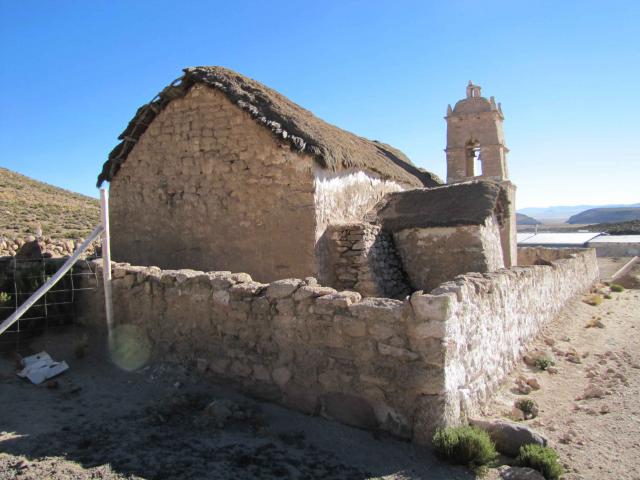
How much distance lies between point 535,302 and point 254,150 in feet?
18.4

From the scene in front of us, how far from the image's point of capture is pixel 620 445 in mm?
4438

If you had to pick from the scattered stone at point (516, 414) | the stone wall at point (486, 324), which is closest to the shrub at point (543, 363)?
the stone wall at point (486, 324)

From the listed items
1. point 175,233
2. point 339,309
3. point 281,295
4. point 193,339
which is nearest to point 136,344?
point 193,339

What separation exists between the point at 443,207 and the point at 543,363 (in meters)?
4.09

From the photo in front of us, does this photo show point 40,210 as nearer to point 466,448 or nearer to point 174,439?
point 174,439

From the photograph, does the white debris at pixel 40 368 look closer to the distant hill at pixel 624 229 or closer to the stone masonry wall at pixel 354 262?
the stone masonry wall at pixel 354 262

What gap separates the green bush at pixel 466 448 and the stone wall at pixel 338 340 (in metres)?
0.17

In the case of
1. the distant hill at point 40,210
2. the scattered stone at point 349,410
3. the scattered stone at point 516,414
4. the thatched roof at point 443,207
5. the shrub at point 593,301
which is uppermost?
the distant hill at point 40,210

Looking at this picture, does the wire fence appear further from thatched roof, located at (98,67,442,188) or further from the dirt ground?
thatched roof, located at (98,67,442,188)

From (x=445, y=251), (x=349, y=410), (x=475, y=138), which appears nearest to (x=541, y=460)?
(x=349, y=410)

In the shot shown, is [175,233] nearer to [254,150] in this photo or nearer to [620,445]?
[254,150]

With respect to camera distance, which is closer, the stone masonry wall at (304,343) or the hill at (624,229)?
the stone masonry wall at (304,343)

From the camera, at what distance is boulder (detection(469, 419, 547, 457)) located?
13.2 ft

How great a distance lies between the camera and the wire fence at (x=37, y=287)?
264 inches
